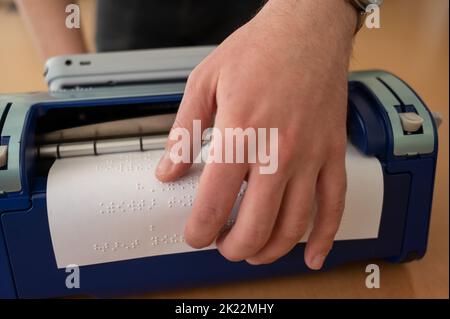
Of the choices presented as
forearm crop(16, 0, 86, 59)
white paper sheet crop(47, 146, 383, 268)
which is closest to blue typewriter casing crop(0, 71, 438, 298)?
white paper sheet crop(47, 146, 383, 268)

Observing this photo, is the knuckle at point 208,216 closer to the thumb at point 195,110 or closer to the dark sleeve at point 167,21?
the thumb at point 195,110

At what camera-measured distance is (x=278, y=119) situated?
0.34m

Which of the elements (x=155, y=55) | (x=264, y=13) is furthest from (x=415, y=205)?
(x=155, y=55)

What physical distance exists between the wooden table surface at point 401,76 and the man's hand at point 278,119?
0.11 meters

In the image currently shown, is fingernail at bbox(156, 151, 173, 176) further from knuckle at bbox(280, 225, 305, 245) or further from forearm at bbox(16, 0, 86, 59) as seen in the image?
forearm at bbox(16, 0, 86, 59)

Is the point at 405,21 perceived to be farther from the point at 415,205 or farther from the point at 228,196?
the point at 228,196

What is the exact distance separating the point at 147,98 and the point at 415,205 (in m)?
0.29

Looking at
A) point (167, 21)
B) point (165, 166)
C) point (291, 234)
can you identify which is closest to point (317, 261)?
point (291, 234)

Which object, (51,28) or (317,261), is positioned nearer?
(317,261)

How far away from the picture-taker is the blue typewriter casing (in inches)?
15.2

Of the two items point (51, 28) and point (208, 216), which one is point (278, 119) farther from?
point (51, 28)

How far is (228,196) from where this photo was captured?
34 cm

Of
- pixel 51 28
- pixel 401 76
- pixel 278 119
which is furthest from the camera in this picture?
pixel 401 76

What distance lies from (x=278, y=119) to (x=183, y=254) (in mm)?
162
